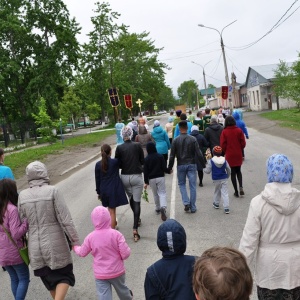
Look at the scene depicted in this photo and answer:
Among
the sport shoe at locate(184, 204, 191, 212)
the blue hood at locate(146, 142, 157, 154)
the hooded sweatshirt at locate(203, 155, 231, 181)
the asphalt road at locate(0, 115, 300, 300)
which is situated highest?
the blue hood at locate(146, 142, 157, 154)

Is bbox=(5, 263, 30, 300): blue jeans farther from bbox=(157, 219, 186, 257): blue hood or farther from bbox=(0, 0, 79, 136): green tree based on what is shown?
bbox=(0, 0, 79, 136): green tree

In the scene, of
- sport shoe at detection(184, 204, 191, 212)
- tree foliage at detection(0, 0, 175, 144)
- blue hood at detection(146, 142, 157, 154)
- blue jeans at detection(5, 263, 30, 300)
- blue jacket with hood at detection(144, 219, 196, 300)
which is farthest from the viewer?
tree foliage at detection(0, 0, 175, 144)

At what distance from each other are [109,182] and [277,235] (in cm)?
374

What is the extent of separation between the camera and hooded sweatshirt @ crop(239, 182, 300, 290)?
2.92m

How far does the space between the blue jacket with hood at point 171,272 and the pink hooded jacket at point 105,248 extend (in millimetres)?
1293

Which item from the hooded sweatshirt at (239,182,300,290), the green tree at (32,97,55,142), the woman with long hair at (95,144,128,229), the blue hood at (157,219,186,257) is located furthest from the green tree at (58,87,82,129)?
the blue hood at (157,219,186,257)

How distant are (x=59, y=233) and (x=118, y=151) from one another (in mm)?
2780

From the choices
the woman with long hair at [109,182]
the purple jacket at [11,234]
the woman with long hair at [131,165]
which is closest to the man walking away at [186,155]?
the woman with long hair at [131,165]

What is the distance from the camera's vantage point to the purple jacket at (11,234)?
4074 millimetres

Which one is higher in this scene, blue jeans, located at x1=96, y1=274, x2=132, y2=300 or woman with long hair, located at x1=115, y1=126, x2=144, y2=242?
woman with long hair, located at x1=115, y1=126, x2=144, y2=242

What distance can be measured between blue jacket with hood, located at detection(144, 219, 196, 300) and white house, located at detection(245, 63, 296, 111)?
50.1m

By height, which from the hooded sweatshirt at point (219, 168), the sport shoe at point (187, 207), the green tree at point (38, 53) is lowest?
the sport shoe at point (187, 207)

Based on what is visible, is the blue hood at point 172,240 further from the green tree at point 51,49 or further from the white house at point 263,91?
the white house at point 263,91

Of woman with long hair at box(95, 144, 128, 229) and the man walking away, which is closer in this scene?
woman with long hair at box(95, 144, 128, 229)
